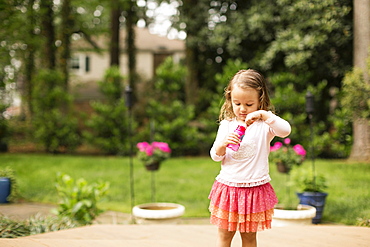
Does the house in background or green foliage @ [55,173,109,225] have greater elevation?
the house in background

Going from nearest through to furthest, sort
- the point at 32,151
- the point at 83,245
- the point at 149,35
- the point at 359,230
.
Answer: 1. the point at 83,245
2. the point at 359,230
3. the point at 32,151
4. the point at 149,35

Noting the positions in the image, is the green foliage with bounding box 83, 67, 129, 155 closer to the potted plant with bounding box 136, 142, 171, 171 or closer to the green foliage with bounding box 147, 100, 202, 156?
the green foliage with bounding box 147, 100, 202, 156

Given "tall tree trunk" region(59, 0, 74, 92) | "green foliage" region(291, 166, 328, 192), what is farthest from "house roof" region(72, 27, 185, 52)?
"green foliage" region(291, 166, 328, 192)

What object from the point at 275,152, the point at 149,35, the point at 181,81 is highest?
the point at 149,35

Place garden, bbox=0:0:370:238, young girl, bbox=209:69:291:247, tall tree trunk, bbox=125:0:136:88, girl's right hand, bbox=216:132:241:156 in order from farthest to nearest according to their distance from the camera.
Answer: tall tree trunk, bbox=125:0:136:88
garden, bbox=0:0:370:238
young girl, bbox=209:69:291:247
girl's right hand, bbox=216:132:241:156

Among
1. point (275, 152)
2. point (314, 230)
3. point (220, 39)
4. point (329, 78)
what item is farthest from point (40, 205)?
point (329, 78)

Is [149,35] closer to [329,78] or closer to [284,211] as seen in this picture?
[329,78]

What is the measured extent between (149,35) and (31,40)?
18.3 meters

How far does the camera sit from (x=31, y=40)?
1084 cm

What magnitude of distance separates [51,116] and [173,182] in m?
6.34

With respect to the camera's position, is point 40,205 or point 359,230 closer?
point 359,230

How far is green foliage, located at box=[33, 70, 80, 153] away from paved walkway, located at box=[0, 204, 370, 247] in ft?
32.0

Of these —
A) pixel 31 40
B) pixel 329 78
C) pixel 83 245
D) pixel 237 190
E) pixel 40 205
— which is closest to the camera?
pixel 237 190

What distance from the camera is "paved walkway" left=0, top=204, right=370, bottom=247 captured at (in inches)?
130
